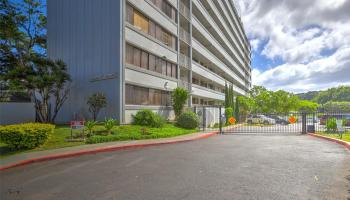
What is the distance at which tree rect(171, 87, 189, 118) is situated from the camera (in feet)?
68.3

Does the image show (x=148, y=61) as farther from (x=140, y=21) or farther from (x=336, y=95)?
(x=336, y=95)

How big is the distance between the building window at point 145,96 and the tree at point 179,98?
1087 millimetres

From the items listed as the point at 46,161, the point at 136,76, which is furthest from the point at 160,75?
the point at 46,161

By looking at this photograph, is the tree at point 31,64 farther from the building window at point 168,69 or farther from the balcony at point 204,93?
the balcony at point 204,93

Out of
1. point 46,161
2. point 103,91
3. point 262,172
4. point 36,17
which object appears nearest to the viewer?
point 262,172

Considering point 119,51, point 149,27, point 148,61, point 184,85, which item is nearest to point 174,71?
point 184,85

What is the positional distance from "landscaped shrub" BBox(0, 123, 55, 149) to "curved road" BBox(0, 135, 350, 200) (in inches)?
95.6

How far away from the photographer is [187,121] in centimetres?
1977

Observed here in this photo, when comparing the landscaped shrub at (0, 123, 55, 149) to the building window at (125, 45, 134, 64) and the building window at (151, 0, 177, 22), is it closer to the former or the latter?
the building window at (125, 45, 134, 64)

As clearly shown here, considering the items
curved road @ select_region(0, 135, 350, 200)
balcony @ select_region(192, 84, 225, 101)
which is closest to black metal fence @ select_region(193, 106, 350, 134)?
balcony @ select_region(192, 84, 225, 101)

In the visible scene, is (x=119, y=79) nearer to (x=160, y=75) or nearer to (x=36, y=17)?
(x=160, y=75)

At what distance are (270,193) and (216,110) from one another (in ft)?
82.7

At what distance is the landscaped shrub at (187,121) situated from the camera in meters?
19.8

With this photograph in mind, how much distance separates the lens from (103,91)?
1714 centimetres
